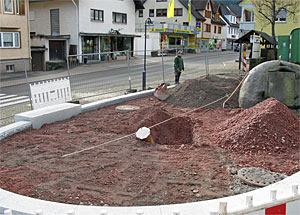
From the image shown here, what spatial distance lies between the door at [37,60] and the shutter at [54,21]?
6267 mm

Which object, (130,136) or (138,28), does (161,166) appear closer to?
(130,136)

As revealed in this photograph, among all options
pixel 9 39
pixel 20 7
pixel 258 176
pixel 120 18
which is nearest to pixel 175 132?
pixel 258 176

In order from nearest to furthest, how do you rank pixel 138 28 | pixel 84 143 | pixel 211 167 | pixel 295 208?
pixel 295 208, pixel 211 167, pixel 84 143, pixel 138 28

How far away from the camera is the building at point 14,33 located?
2558 centimetres

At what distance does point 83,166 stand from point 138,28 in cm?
4787

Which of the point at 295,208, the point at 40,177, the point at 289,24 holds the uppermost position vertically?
the point at 289,24

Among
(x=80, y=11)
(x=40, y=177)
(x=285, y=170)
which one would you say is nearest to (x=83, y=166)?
(x=40, y=177)

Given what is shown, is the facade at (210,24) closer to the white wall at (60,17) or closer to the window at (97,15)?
the window at (97,15)

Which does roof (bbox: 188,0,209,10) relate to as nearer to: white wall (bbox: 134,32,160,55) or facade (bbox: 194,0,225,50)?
facade (bbox: 194,0,225,50)

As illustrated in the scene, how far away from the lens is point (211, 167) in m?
5.44

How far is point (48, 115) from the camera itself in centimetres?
822

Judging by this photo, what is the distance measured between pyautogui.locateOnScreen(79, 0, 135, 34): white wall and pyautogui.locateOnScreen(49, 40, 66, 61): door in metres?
2.48

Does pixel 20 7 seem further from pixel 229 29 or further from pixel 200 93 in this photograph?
pixel 229 29

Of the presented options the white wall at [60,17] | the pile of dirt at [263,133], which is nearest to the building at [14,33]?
the white wall at [60,17]
